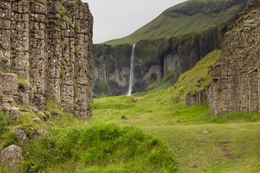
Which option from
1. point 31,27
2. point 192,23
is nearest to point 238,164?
point 31,27

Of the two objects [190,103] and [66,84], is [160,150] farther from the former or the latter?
[190,103]

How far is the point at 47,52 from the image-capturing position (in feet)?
85.1

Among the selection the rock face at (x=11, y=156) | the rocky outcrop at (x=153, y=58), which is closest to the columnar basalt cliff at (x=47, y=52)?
the rock face at (x=11, y=156)

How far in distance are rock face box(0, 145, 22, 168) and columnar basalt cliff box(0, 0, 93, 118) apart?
17.7ft

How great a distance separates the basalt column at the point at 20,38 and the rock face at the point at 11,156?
9757 millimetres

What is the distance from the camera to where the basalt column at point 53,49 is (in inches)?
1021

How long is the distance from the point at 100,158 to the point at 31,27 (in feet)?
40.9

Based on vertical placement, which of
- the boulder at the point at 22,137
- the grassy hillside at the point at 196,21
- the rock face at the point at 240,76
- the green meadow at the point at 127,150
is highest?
the grassy hillside at the point at 196,21

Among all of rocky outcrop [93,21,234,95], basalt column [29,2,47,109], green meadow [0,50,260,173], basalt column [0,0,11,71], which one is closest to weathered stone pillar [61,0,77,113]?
basalt column [29,2,47,109]

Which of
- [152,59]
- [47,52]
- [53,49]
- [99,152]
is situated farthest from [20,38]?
[152,59]

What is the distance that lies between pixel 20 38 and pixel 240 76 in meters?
19.0

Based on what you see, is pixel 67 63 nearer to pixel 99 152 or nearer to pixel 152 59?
pixel 99 152

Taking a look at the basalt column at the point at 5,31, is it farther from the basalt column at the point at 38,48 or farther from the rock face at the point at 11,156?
the rock face at the point at 11,156

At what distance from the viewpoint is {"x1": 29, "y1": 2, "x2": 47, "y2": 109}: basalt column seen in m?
24.5
